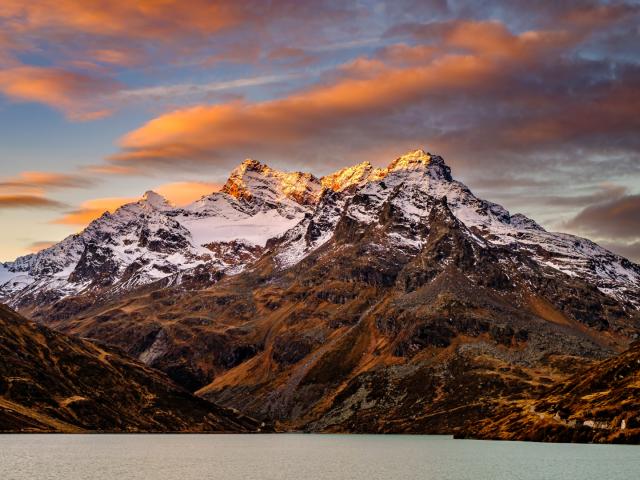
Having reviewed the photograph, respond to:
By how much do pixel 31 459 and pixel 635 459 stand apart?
13727 cm

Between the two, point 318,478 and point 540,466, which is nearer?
point 318,478

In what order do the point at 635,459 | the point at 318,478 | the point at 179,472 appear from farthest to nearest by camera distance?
1. the point at 635,459
2. the point at 179,472
3. the point at 318,478

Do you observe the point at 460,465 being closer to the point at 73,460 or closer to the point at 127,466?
the point at 127,466

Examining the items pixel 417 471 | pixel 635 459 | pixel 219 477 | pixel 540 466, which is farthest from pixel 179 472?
pixel 635 459

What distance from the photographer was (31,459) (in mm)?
189250

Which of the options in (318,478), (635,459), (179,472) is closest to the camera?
(318,478)

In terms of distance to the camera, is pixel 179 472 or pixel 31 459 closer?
pixel 179 472

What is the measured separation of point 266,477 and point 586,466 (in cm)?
6931

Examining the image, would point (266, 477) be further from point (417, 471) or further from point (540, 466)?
point (540, 466)

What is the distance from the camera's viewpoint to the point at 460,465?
196 metres

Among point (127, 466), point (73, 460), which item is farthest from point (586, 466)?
point (73, 460)

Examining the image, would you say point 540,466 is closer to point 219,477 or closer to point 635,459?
point 635,459

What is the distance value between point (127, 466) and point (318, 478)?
47638 mm

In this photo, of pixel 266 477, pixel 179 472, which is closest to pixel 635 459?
pixel 266 477
